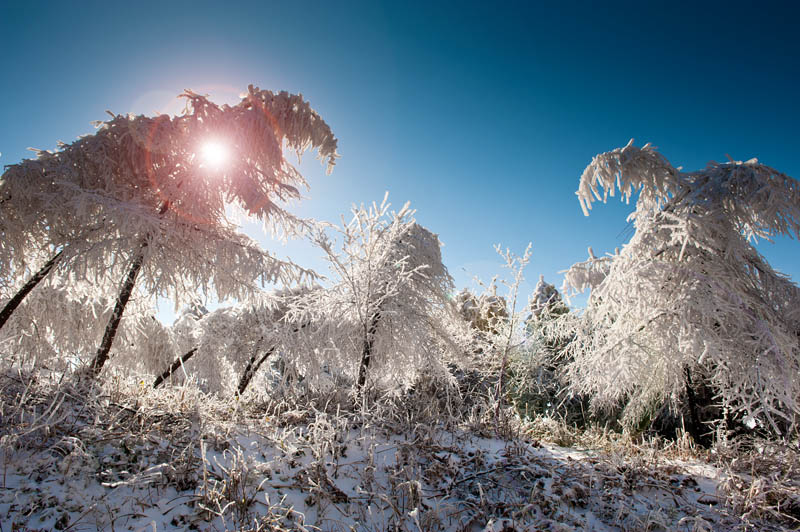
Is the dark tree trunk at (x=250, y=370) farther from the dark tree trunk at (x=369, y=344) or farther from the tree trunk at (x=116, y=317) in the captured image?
the tree trunk at (x=116, y=317)

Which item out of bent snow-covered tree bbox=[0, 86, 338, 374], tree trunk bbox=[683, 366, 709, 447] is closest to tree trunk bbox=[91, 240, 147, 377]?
bent snow-covered tree bbox=[0, 86, 338, 374]

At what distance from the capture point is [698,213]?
16.8 feet

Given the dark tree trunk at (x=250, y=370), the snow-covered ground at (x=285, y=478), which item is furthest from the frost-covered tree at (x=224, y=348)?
the snow-covered ground at (x=285, y=478)

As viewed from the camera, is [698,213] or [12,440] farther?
[698,213]

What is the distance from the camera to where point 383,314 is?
24.0 feet

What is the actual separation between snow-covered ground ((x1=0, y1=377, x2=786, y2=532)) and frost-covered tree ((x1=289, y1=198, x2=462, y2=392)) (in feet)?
7.25

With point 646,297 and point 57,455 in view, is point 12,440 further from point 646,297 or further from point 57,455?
point 646,297

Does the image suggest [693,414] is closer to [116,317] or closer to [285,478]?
[285,478]

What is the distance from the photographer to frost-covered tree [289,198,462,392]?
616 cm

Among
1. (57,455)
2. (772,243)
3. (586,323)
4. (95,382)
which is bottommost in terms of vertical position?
(57,455)

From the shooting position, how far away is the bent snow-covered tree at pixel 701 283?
177 inches

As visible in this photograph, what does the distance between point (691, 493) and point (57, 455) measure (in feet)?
19.8

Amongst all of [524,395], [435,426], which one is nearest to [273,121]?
[435,426]

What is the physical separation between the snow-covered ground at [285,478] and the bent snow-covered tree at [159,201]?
5.30ft
